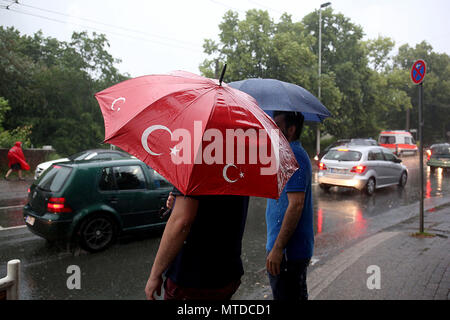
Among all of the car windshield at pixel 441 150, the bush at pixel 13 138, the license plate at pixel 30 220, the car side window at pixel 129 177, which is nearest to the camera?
the license plate at pixel 30 220

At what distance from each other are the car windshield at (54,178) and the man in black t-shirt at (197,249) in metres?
4.38

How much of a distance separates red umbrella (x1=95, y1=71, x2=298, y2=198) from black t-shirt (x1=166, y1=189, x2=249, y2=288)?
16 cm

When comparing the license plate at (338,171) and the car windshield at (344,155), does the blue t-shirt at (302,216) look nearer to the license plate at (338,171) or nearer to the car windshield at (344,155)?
the license plate at (338,171)

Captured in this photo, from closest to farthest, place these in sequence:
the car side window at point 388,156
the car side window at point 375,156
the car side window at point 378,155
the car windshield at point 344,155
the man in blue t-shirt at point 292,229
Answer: the man in blue t-shirt at point 292,229 → the car windshield at point 344,155 → the car side window at point 375,156 → the car side window at point 378,155 → the car side window at point 388,156

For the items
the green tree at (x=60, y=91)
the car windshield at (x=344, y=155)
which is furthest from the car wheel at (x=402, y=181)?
the green tree at (x=60, y=91)

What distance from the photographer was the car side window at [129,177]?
243 inches

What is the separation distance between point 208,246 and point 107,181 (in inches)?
175

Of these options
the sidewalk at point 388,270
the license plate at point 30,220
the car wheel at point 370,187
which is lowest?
the sidewalk at point 388,270

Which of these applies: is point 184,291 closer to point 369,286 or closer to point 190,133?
point 190,133

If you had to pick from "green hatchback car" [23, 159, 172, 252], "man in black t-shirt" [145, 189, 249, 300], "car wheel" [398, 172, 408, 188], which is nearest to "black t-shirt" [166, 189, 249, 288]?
"man in black t-shirt" [145, 189, 249, 300]

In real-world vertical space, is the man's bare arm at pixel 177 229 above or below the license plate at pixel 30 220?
above

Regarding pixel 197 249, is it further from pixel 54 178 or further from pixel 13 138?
pixel 13 138

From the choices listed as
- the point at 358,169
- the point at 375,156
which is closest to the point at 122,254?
the point at 358,169

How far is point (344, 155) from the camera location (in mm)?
12242
